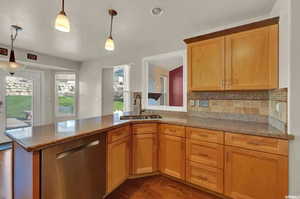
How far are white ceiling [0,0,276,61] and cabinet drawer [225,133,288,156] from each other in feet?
5.16

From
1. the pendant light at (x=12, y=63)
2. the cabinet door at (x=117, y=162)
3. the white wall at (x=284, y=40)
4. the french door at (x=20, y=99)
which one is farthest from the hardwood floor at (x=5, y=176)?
the white wall at (x=284, y=40)

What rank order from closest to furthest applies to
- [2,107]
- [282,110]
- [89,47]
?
1. [282,110]
2. [89,47]
3. [2,107]

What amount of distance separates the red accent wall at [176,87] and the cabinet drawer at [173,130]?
0.78 m

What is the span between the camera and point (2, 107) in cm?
380

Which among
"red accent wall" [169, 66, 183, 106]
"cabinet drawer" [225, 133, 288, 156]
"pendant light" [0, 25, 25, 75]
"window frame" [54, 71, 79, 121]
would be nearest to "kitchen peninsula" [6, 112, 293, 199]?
"cabinet drawer" [225, 133, 288, 156]

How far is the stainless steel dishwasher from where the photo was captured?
4.06 feet

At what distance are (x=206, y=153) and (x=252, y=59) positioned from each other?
130cm

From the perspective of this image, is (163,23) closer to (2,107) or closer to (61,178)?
(61,178)

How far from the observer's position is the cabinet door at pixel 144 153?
2320 mm

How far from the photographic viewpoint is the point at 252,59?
1.91 metres

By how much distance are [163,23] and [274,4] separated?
1388 millimetres

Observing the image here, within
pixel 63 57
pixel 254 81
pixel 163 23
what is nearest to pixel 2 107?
pixel 63 57

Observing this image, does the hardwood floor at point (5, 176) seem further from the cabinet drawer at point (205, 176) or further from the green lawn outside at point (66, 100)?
the cabinet drawer at point (205, 176)

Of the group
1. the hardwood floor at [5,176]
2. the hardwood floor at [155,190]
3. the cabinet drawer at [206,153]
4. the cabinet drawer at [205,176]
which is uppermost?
the cabinet drawer at [206,153]
